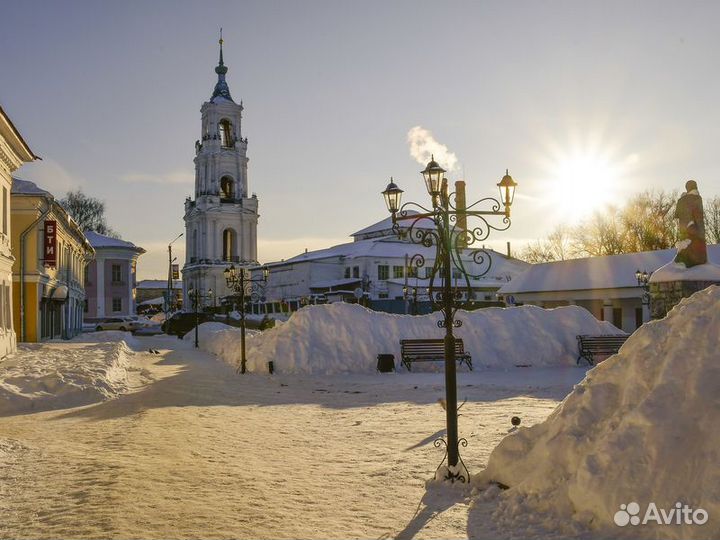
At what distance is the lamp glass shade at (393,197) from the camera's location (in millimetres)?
9609

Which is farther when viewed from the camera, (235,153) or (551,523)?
(235,153)

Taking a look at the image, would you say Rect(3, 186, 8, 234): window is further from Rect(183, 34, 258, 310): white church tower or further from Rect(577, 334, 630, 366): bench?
Rect(183, 34, 258, 310): white church tower

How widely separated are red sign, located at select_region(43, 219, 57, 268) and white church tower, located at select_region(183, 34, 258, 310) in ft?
176

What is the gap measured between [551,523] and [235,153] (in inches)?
3371

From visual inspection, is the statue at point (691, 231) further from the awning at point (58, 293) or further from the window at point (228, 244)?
the window at point (228, 244)

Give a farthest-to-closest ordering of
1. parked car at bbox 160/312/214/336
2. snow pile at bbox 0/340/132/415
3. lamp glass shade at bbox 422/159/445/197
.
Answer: parked car at bbox 160/312/214/336, snow pile at bbox 0/340/132/415, lamp glass shade at bbox 422/159/445/197

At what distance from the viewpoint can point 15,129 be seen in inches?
866

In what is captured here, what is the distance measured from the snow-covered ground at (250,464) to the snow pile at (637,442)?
58 cm

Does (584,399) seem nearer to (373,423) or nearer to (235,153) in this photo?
(373,423)

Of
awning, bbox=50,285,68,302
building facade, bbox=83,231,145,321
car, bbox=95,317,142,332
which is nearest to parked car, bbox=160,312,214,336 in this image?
car, bbox=95,317,142,332

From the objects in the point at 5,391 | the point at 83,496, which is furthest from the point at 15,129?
the point at 83,496

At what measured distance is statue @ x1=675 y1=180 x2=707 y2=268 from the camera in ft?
67.6

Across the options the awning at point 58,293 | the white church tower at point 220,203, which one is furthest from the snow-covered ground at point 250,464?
the white church tower at point 220,203

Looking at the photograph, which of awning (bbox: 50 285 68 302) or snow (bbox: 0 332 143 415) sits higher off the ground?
awning (bbox: 50 285 68 302)
